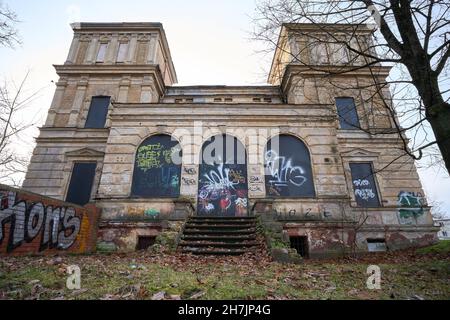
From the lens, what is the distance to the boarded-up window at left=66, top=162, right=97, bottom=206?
49.2 feet

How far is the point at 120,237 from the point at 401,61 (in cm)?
1182

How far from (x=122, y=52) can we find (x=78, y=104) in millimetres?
5615

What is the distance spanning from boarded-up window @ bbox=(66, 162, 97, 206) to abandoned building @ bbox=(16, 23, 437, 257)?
63mm

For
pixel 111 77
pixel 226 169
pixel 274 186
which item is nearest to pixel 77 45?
pixel 111 77

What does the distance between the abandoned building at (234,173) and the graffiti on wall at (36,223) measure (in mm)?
1527

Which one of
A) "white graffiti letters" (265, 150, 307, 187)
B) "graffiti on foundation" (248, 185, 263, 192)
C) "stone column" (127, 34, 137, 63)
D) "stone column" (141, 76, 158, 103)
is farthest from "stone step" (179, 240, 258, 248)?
"stone column" (127, 34, 137, 63)

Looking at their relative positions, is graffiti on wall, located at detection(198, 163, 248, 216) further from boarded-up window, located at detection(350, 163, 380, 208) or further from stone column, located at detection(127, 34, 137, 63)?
Result: stone column, located at detection(127, 34, 137, 63)

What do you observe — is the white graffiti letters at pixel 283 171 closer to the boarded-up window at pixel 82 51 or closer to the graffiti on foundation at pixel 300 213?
the graffiti on foundation at pixel 300 213

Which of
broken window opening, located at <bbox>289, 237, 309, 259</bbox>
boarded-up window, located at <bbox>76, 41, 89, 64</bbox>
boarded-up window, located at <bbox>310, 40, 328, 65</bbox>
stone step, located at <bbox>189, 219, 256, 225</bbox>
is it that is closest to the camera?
boarded-up window, located at <bbox>310, 40, 328, 65</bbox>

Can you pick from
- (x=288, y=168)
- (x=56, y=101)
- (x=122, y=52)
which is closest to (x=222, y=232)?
(x=288, y=168)

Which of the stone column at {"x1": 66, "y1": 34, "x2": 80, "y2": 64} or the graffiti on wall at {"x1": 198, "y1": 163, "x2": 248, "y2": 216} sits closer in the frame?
the graffiti on wall at {"x1": 198, "y1": 163, "x2": 248, "y2": 216}

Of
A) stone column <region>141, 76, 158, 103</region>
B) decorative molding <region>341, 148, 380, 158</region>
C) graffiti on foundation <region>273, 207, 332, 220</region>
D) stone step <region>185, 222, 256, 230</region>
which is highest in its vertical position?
stone column <region>141, 76, 158, 103</region>

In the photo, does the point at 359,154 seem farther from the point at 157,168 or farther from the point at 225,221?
the point at 157,168

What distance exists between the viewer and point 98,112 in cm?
1777
